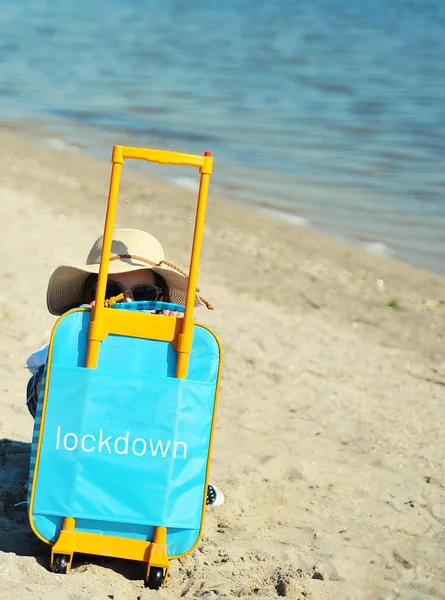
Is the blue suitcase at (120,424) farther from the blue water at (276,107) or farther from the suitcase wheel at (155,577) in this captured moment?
the blue water at (276,107)


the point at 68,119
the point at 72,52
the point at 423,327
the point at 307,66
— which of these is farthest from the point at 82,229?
the point at 72,52

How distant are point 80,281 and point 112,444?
0.73m

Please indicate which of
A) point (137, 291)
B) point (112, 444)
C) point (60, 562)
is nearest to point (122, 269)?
point (137, 291)

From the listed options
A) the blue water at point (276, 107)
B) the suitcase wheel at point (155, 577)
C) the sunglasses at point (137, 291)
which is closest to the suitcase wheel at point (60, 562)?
the suitcase wheel at point (155, 577)

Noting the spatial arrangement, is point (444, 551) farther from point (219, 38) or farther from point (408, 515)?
point (219, 38)

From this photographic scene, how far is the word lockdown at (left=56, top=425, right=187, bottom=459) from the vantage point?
2.96m

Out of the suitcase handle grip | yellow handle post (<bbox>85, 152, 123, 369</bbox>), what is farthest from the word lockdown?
the suitcase handle grip

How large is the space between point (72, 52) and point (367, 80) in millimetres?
6936

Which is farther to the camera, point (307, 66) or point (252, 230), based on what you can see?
point (307, 66)

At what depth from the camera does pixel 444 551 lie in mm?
3537

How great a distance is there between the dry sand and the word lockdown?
0.43 m

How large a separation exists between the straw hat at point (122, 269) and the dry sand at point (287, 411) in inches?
31.2

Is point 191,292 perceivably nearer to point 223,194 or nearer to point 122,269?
point 122,269

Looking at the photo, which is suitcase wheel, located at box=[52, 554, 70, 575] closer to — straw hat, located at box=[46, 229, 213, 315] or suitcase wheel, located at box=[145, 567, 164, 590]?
suitcase wheel, located at box=[145, 567, 164, 590]
